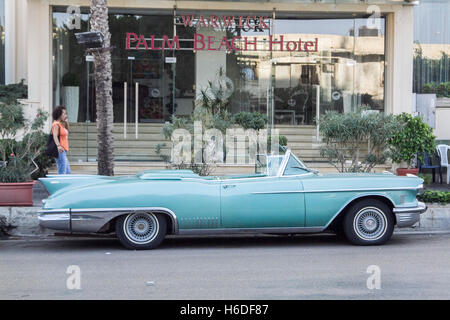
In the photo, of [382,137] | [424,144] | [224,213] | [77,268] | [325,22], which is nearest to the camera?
[77,268]

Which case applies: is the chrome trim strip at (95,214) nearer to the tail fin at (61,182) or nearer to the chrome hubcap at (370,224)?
the tail fin at (61,182)

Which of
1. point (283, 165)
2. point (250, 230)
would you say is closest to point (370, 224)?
point (283, 165)

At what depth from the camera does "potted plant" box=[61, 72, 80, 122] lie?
55.3ft

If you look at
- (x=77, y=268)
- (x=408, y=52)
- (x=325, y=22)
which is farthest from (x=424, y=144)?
(x=77, y=268)

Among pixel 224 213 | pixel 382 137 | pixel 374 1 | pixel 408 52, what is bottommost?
pixel 224 213

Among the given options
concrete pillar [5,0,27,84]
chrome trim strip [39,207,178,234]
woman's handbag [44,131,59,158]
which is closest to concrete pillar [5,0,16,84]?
concrete pillar [5,0,27,84]

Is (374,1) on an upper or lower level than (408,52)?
upper

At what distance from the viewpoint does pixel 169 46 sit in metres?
16.9

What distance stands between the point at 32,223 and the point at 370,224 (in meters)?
5.10

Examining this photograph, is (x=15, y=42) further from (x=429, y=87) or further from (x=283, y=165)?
(x=283, y=165)

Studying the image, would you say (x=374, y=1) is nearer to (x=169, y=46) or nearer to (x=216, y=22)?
(x=216, y=22)

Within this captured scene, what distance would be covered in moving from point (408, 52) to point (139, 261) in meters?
11.1

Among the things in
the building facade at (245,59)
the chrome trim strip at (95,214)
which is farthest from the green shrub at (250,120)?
the chrome trim strip at (95,214)

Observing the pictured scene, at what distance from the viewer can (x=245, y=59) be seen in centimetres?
1734
